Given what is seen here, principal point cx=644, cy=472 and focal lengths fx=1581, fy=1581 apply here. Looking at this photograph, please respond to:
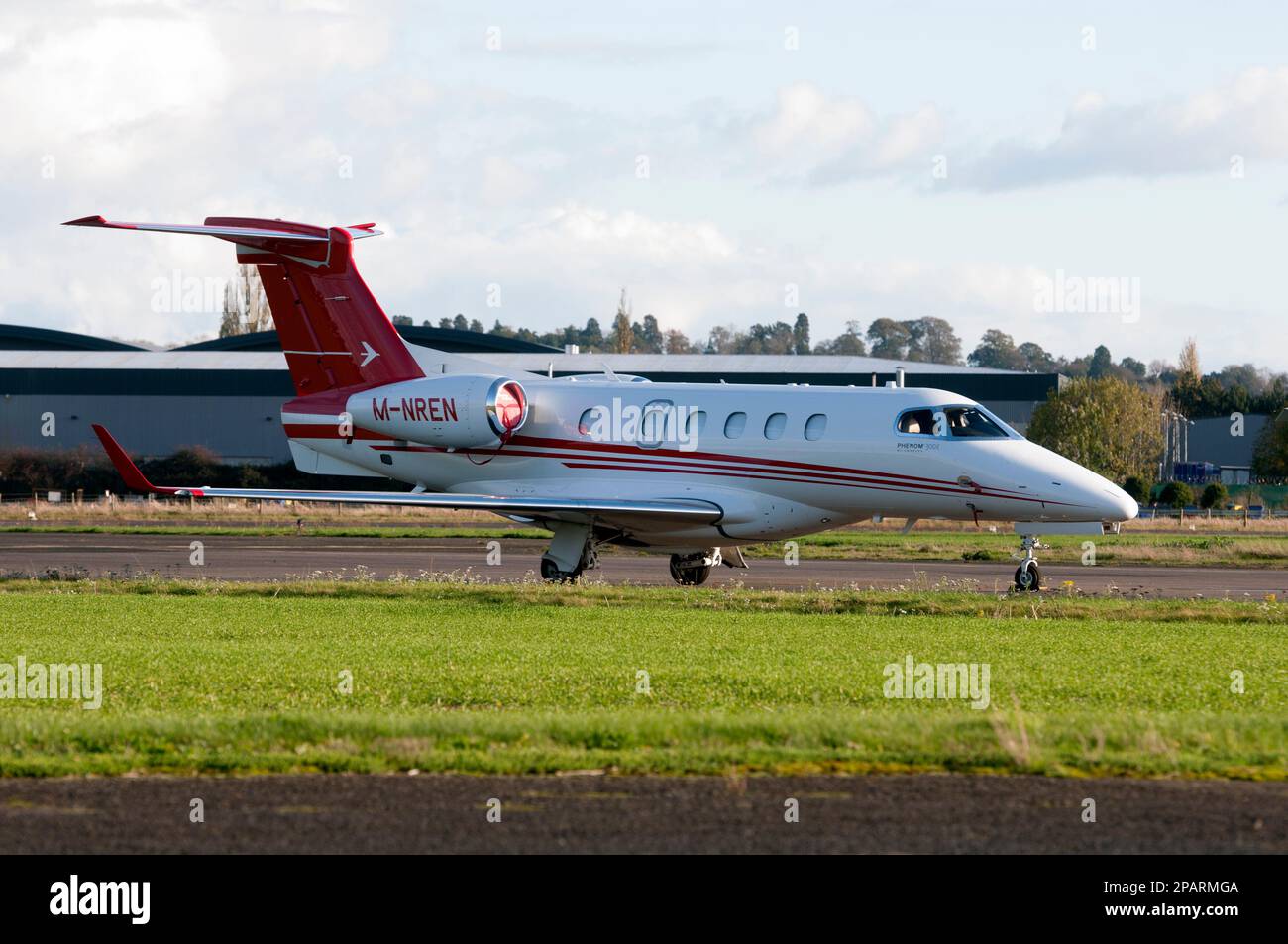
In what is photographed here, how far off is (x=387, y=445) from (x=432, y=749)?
19.7 meters

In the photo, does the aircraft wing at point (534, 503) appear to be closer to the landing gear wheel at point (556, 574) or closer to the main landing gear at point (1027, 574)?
the landing gear wheel at point (556, 574)

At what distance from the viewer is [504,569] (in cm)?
3297

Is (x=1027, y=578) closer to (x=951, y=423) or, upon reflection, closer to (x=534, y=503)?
(x=951, y=423)

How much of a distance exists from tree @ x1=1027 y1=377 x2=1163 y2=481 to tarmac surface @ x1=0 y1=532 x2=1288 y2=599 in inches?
1577

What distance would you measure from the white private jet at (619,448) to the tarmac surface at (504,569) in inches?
66.2

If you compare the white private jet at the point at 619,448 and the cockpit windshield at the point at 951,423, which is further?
the cockpit windshield at the point at 951,423

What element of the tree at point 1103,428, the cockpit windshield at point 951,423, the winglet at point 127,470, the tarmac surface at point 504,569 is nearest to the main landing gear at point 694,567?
the tarmac surface at point 504,569

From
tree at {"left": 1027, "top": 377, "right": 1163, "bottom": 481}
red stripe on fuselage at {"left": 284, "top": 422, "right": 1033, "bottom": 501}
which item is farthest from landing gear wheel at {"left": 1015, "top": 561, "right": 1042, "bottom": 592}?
tree at {"left": 1027, "top": 377, "right": 1163, "bottom": 481}

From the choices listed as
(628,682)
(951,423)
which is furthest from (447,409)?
(628,682)

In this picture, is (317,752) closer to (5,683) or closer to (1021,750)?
(1021,750)

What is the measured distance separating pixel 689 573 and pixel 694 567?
15cm

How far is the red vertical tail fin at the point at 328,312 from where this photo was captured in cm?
2959

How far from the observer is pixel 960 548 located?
4053cm
